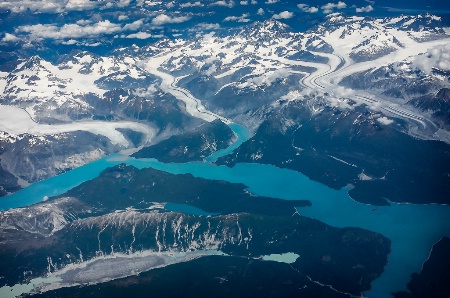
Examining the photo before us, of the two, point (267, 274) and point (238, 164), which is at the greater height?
point (267, 274)

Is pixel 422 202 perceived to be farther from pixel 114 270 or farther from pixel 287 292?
pixel 114 270

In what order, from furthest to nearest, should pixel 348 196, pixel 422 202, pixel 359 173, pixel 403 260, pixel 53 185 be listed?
pixel 53 185 → pixel 359 173 → pixel 348 196 → pixel 422 202 → pixel 403 260

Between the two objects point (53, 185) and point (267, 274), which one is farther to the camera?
point (53, 185)

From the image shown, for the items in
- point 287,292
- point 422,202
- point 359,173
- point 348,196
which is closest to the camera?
point 287,292

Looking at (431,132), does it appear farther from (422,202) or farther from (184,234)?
(184,234)

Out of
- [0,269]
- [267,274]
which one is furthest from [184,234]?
[0,269]

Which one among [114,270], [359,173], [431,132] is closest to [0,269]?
[114,270]
